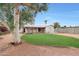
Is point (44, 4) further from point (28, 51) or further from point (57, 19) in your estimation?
point (28, 51)

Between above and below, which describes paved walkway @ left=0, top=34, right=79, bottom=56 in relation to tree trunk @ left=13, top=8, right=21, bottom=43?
below

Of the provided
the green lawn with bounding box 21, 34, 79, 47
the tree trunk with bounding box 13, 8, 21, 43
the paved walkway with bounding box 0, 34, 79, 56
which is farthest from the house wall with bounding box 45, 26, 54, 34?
the tree trunk with bounding box 13, 8, 21, 43

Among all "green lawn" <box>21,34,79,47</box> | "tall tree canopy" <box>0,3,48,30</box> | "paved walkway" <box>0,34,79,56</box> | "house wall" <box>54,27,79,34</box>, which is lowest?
"paved walkway" <box>0,34,79,56</box>

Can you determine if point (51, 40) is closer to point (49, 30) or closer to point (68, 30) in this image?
point (49, 30)

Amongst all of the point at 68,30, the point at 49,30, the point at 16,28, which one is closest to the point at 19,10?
the point at 16,28

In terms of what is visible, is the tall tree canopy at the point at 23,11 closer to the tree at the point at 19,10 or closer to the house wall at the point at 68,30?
the tree at the point at 19,10

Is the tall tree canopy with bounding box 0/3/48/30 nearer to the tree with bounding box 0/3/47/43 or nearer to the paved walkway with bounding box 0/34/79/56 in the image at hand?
the tree with bounding box 0/3/47/43

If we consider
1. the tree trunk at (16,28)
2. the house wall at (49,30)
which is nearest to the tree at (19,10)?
the tree trunk at (16,28)
